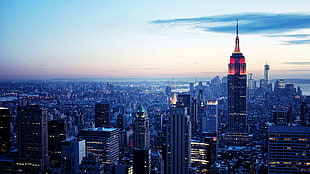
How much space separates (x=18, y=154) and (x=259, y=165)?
25.4ft

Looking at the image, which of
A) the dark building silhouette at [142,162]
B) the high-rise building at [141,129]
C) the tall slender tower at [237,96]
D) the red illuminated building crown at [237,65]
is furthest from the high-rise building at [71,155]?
the red illuminated building crown at [237,65]

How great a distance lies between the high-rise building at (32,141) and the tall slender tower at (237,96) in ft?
41.5

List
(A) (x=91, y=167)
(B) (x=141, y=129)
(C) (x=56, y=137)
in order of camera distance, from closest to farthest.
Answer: (A) (x=91, y=167) < (C) (x=56, y=137) < (B) (x=141, y=129)

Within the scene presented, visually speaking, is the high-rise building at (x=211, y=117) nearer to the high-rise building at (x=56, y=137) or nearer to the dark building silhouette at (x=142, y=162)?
the high-rise building at (x=56, y=137)

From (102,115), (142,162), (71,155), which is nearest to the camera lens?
(71,155)

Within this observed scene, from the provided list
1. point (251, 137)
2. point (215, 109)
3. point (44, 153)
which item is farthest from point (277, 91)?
point (44, 153)

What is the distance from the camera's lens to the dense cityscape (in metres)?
8.92

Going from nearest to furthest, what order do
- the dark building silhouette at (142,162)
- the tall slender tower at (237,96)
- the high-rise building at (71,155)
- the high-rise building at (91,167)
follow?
the high-rise building at (91,167)
the high-rise building at (71,155)
the dark building silhouette at (142,162)
the tall slender tower at (237,96)

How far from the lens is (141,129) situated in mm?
15953

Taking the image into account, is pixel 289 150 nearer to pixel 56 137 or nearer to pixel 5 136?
pixel 56 137

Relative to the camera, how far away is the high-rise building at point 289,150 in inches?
367

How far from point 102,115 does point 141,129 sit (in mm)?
2606

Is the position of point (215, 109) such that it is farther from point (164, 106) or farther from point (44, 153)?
point (44, 153)

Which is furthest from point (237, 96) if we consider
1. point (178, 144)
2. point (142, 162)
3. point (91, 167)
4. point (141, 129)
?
point (91, 167)
